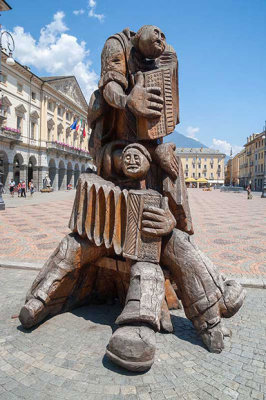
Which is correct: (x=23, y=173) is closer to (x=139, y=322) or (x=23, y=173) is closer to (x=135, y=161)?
(x=135, y=161)

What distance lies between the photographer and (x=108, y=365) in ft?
7.07

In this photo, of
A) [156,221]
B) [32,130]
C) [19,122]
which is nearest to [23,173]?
[19,122]

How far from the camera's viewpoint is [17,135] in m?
28.6

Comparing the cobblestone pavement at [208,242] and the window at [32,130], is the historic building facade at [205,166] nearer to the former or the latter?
the window at [32,130]

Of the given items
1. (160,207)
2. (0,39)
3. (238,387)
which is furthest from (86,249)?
(0,39)

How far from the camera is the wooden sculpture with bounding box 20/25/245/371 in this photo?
7.88 feet

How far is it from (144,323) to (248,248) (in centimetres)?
522

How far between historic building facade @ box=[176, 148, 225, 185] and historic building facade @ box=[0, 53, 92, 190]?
4608cm

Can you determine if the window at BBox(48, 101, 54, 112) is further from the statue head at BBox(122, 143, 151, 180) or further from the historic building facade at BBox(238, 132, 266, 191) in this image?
the historic building facade at BBox(238, 132, 266, 191)

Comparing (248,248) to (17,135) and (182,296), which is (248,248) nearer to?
(182,296)

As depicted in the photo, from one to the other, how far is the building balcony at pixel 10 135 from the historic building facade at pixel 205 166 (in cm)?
6211

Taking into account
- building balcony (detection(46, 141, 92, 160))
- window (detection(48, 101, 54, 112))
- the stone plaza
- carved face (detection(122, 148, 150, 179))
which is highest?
window (detection(48, 101, 54, 112))

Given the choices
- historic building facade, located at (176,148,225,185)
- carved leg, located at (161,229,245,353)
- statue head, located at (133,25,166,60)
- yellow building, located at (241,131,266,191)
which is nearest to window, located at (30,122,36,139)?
statue head, located at (133,25,166,60)

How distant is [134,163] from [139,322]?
139 cm
